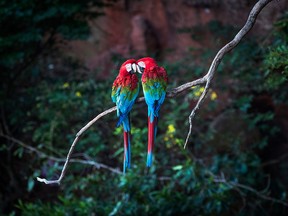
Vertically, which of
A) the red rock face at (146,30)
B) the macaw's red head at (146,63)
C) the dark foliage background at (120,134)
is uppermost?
the red rock face at (146,30)

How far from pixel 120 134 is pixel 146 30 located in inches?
94.4

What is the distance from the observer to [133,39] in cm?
636

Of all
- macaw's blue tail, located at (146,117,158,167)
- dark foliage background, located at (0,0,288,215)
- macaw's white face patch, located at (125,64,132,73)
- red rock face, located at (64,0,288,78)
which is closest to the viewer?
macaw's blue tail, located at (146,117,158,167)

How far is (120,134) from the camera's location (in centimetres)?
429

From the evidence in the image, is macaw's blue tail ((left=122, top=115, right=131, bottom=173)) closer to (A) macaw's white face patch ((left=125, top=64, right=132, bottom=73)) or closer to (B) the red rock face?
(A) macaw's white face patch ((left=125, top=64, right=132, bottom=73))

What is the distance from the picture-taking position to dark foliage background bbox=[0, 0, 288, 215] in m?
3.83

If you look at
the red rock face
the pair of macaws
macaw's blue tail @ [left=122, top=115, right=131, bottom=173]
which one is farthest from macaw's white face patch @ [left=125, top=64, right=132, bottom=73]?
the red rock face

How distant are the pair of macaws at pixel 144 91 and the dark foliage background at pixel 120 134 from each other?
1.44 metres

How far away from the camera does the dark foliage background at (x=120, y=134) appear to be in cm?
383

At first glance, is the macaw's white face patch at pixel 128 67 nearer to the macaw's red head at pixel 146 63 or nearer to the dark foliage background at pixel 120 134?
the macaw's red head at pixel 146 63

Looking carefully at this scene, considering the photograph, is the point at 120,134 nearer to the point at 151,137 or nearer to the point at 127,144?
the point at 127,144

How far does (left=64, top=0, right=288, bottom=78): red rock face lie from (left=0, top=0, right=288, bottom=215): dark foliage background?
0.42 meters

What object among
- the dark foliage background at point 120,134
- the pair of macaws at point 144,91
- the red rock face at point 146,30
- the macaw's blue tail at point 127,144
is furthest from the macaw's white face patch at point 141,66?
the red rock face at point 146,30

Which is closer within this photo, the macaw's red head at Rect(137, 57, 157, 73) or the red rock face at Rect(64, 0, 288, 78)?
the macaw's red head at Rect(137, 57, 157, 73)
